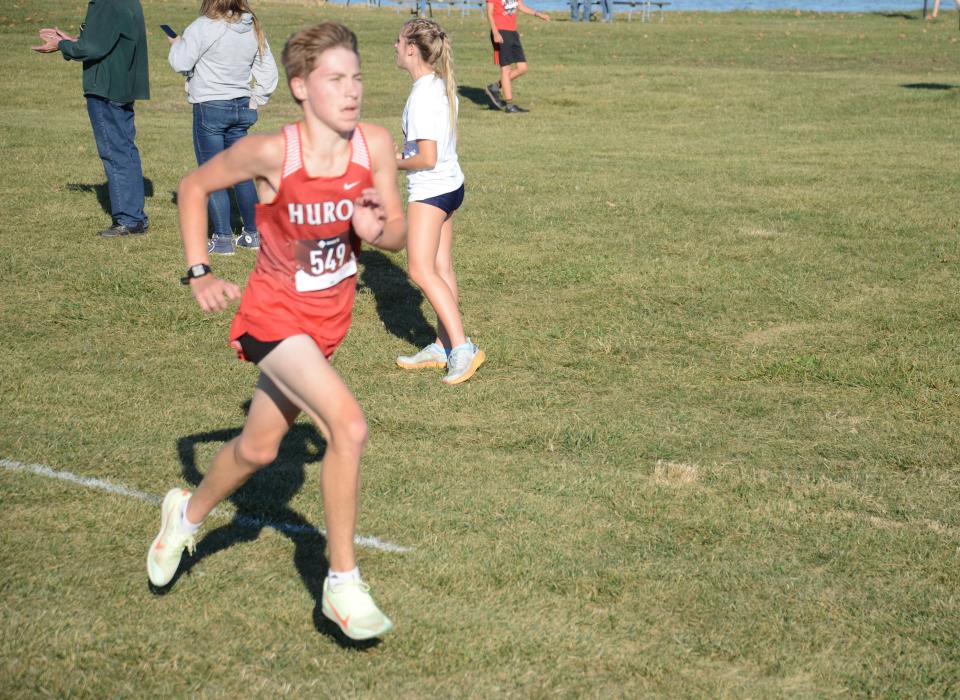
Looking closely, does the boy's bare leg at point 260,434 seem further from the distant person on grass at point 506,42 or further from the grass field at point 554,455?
the distant person on grass at point 506,42

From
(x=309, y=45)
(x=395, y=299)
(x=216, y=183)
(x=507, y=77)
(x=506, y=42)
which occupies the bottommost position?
(x=395, y=299)

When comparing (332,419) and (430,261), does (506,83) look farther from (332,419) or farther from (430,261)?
(332,419)

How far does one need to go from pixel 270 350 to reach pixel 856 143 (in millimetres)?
14885

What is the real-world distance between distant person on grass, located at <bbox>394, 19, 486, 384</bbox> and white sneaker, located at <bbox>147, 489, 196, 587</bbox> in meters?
3.03

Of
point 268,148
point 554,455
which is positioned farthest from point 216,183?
point 554,455

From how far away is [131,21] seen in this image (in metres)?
10.8

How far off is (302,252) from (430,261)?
3.26 meters

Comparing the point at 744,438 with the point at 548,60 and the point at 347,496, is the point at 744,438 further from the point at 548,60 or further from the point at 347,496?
the point at 548,60

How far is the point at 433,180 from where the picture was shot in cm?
734

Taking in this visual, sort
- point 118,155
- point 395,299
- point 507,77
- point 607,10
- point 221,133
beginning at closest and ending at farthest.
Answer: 1. point 395,299
2. point 221,133
3. point 118,155
4. point 507,77
5. point 607,10

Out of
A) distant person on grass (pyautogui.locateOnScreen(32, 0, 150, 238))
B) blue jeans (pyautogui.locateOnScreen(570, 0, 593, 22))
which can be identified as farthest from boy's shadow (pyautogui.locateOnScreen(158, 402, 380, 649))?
blue jeans (pyautogui.locateOnScreen(570, 0, 593, 22))

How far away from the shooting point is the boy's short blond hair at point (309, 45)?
4.05 m

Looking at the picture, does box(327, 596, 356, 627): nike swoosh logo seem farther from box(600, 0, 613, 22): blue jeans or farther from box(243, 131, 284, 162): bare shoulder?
box(600, 0, 613, 22): blue jeans

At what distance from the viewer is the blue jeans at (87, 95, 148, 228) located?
10.9 m
